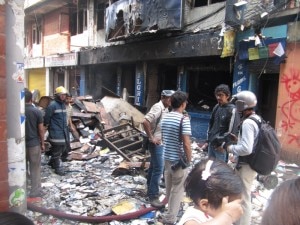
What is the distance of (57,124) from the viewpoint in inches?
250

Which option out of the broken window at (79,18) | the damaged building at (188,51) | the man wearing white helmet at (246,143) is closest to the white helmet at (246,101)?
the man wearing white helmet at (246,143)

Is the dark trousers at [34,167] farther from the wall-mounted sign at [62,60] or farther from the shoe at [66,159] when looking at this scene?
the wall-mounted sign at [62,60]

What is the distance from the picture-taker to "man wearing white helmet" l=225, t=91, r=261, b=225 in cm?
344

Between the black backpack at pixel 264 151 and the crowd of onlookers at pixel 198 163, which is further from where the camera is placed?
the black backpack at pixel 264 151

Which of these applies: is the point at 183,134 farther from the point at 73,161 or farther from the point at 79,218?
the point at 73,161

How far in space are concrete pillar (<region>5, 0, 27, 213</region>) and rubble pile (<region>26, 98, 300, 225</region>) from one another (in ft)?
7.24

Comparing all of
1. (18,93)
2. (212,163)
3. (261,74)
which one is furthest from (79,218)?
(261,74)

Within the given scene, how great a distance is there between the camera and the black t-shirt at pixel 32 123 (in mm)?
5184

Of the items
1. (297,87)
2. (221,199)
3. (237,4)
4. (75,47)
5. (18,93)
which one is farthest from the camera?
(75,47)

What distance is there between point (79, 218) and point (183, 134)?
1.88 m

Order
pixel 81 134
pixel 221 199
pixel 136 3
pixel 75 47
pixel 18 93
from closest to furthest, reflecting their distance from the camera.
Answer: pixel 221 199, pixel 18 93, pixel 81 134, pixel 136 3, pixel 75 47

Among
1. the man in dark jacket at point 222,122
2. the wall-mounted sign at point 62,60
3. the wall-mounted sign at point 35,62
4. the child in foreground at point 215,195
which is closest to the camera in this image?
the child in foreground at point 215,195

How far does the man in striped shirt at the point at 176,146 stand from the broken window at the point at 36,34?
21.7m

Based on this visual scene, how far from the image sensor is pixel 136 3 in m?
11.5
